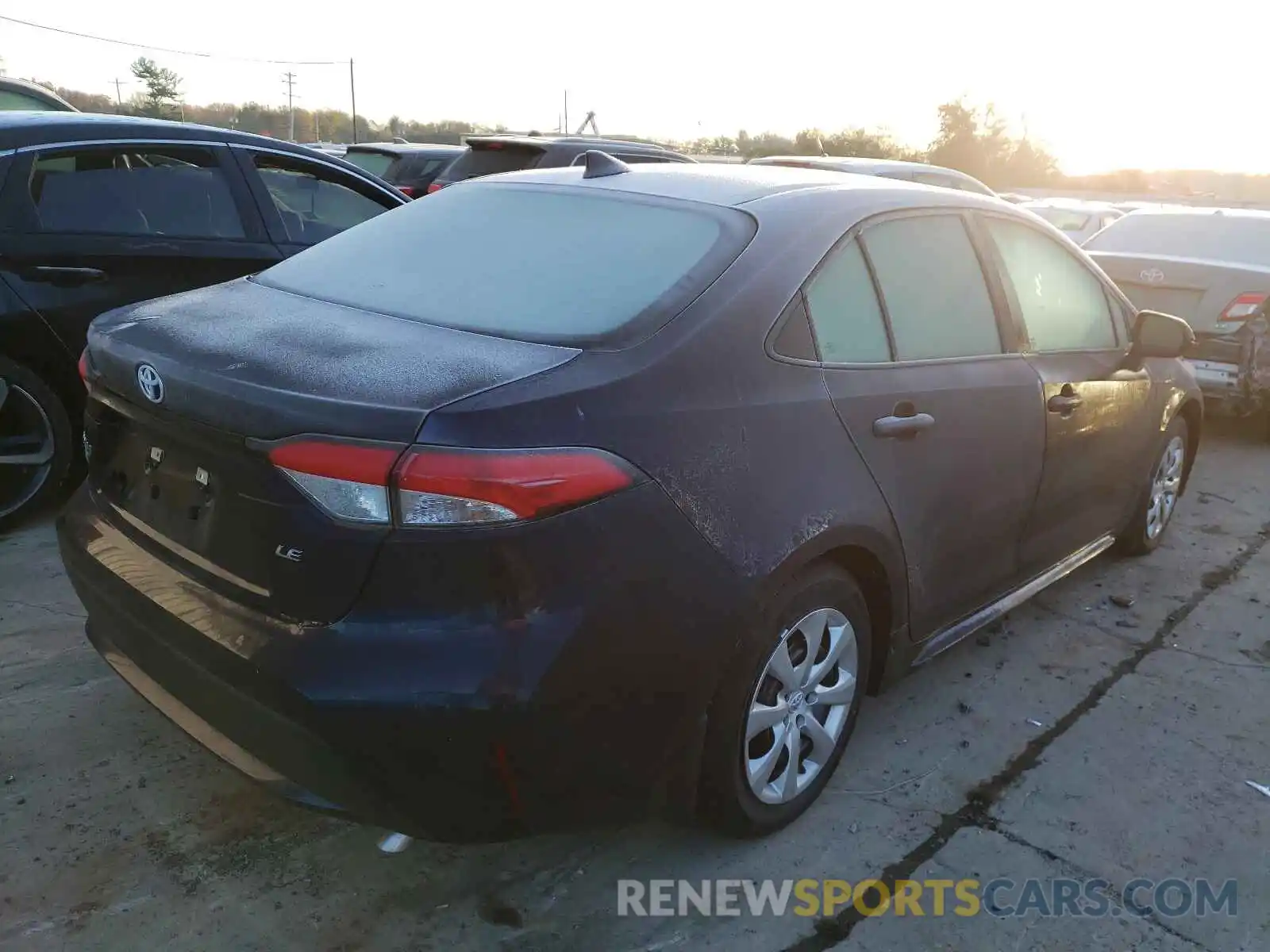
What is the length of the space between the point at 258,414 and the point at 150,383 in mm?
423

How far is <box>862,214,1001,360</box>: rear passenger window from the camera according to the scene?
10.1 ft

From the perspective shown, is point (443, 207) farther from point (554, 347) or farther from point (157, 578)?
point (157, 578)

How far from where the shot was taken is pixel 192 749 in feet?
10.1

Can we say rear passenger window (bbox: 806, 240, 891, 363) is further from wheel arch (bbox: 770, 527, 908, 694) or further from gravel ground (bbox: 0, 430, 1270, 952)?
gravel ground (bbox: 0, 430, 1270, 952)

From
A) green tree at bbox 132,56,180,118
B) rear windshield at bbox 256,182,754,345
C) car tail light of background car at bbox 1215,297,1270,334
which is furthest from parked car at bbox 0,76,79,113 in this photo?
green tree at bbox 132,56,180,118

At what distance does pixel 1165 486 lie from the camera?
16.8 ft

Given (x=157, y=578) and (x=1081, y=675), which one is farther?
(x=1081, y=675)

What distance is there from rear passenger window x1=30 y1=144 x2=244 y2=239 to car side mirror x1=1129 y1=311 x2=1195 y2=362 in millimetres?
3946

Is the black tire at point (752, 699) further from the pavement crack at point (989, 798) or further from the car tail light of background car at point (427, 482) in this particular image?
the car tail light of background car at point (427, 482)

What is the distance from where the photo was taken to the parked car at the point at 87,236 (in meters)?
4.36

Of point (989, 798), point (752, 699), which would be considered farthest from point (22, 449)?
point (989, 798)

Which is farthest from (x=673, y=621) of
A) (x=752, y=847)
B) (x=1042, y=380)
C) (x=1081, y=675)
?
(x=1081, y=675)

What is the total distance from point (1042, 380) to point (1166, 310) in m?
4.02

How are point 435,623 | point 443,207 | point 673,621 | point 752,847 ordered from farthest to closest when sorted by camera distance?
point 443,207 → point 752,847 → point 673,621 → point 435,623
